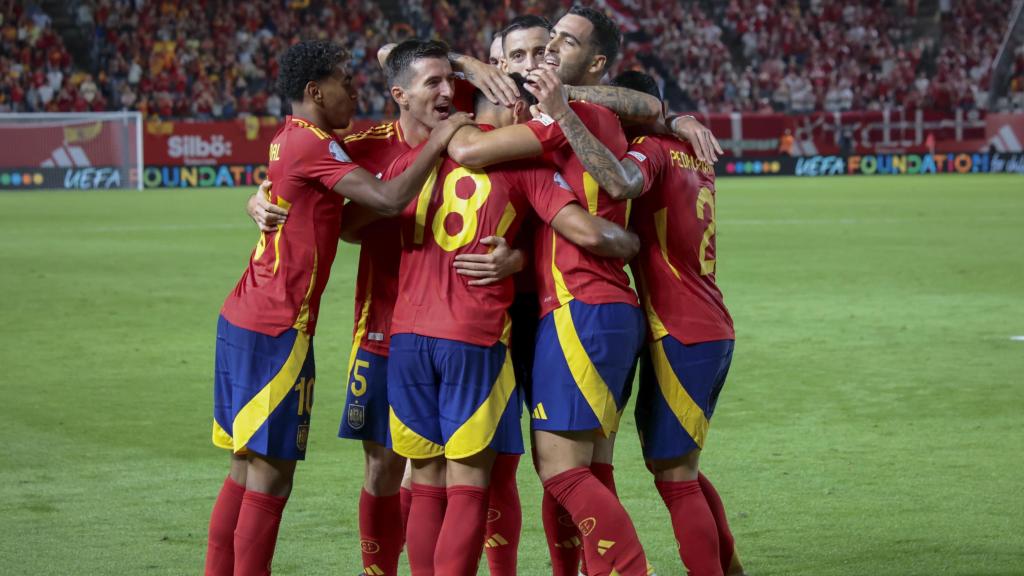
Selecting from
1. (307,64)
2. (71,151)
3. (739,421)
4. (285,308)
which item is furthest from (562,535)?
(71,151)

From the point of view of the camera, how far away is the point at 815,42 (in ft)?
138

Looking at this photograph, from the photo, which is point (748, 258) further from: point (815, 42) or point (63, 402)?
point (815, 42)

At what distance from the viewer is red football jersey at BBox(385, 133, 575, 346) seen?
4.30 meters

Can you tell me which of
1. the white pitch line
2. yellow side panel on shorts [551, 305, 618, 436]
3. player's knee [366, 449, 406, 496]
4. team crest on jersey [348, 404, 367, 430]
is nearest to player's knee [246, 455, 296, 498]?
team crest on jersey [348, 404, 367, 430]

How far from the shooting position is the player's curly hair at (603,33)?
4824 mm

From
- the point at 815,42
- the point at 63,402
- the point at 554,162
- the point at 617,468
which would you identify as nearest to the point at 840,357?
the point at 617,468

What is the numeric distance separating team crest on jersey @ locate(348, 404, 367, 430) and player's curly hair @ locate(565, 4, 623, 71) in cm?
148

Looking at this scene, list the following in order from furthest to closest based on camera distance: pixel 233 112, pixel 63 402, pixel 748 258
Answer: pixel 233 112
pixel 748 258
pixel 63 402

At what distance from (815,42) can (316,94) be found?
39294 mm

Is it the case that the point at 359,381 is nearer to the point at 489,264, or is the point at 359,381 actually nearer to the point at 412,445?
the point at 412,445

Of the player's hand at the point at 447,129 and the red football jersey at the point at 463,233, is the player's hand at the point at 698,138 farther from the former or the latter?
the player's hand at the point at 447,129

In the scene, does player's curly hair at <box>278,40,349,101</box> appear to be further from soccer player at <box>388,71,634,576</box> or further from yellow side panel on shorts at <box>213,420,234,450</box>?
yellow side panel on shorts at <box>213,420,234,450</box>

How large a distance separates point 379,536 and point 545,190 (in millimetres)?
1370

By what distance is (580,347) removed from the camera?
4328mm
